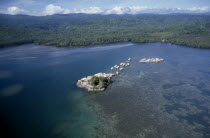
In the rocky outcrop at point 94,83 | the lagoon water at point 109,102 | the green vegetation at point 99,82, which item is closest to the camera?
the lagoon water at point 109,102

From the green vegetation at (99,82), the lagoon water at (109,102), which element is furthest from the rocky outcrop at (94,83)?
the lagoon water at (109,102)

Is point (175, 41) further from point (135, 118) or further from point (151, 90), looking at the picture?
point (135, 118)

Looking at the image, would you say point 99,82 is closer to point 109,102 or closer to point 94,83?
point 94,83

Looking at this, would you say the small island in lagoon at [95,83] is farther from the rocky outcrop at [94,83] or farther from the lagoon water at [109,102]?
the lagoon water at [109,102]

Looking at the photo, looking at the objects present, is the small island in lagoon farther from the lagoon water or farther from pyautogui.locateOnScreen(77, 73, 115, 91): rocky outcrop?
the lagoon water

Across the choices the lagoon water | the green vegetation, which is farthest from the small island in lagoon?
the lagoon water

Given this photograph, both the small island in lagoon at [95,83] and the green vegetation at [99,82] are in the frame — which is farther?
the green vegetation at [99,82]

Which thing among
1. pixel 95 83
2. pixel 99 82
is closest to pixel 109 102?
pixel 99 82

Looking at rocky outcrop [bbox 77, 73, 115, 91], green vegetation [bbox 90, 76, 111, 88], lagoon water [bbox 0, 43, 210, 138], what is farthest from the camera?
green vegetation [bbox 90, 76, 111, 88]
